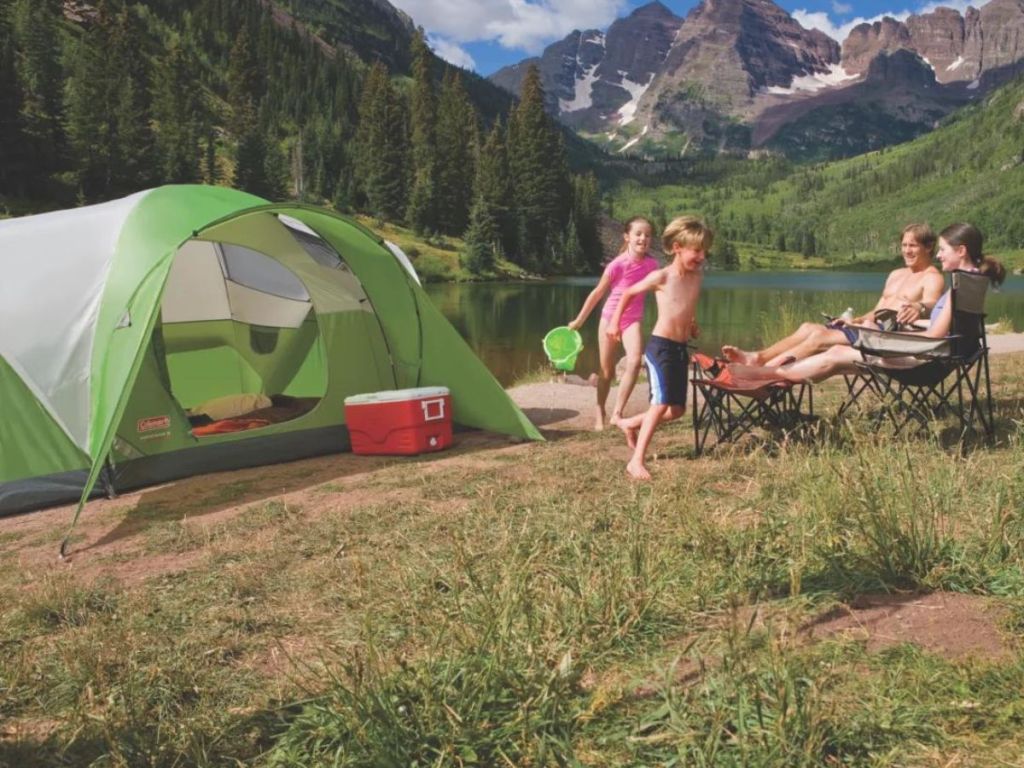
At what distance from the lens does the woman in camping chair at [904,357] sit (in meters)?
5.67

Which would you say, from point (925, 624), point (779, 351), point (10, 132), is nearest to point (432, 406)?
point (779, 351)

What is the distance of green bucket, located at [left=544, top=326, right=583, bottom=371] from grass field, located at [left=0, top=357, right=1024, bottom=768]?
138 inches

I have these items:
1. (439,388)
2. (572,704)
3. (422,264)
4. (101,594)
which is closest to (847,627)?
(572,704)

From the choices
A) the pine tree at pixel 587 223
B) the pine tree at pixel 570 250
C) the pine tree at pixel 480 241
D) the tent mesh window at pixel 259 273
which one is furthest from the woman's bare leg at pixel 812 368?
the pine tree at pixel 587 223

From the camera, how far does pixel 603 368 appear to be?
7.43 meters

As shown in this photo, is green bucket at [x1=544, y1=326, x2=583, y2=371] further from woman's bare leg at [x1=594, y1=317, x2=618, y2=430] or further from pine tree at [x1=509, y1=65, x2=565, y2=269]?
pine tree at [x1=509, y1=65, x2=565, y2=269]

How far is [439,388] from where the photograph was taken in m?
7.18

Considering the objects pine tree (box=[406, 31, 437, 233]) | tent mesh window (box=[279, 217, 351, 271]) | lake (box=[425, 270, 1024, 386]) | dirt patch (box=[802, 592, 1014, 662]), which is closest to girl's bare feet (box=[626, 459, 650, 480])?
dirt patch (box=[802, 592, 1014, 662])

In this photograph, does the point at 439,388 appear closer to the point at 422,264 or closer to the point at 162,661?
the point at 162,661

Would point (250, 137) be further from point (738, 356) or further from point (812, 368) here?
point (812, 368)

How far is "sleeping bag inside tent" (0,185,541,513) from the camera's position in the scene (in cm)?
593

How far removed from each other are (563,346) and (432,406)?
2155 mm

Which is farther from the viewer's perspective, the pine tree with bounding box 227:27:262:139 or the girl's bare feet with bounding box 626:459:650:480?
the pine tree with bounding box 227:27:262:139

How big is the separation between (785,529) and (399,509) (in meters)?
2.49
